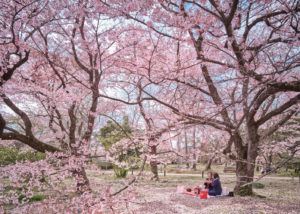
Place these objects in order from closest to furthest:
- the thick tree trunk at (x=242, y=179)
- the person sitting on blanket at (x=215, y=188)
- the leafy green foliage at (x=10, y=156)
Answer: the thick tree trunk at (x=242, y=179) → the person sitting on blanket at (x=215, y=188) → the leafy green foliage at (x=10, y=156)

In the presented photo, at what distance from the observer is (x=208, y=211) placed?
5371 millimetres

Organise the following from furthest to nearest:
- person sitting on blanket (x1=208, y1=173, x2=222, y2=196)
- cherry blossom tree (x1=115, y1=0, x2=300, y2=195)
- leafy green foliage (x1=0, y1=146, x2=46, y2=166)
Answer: leafy green foliage (x1=0, y1=146, x2=46, y2=166) → person sitting on blanket (x1=208, y1=173, x2=222, y2=196) → cherry blossom tree (x1=115, y1=0, x2=300, y2=195)

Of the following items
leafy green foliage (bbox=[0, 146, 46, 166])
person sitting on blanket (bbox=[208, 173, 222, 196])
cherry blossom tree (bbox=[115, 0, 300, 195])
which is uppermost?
cherry blossom tree (bbox=[115, 0, 300, 195])

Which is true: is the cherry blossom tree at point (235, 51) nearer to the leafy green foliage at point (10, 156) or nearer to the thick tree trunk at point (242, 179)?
the thick tree trunk at point (242, 179)

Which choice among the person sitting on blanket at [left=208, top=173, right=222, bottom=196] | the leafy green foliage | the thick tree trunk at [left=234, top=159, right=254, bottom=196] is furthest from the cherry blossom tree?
the leafy green foliage

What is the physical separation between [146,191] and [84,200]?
467 cm

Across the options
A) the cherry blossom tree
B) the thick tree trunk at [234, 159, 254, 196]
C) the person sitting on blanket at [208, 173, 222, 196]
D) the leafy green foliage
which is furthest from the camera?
the leafy green foliage

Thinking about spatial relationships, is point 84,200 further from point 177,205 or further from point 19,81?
point 19,81

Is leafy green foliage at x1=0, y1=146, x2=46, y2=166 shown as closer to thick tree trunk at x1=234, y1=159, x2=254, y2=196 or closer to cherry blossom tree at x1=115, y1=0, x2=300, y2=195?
cherry blossom tree at x1=115, y1=0, x2=300, y2=195

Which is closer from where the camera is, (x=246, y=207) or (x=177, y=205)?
(x=246, y=207)

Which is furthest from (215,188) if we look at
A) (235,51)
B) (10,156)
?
(10,156)

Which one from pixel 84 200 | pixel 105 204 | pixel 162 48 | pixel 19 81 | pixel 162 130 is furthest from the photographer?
pixel 162 48

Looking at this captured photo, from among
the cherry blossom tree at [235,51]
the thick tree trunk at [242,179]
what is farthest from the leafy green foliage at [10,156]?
the thick tree trunk at [242,179]

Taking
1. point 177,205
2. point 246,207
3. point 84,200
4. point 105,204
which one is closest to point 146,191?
point 177,205
